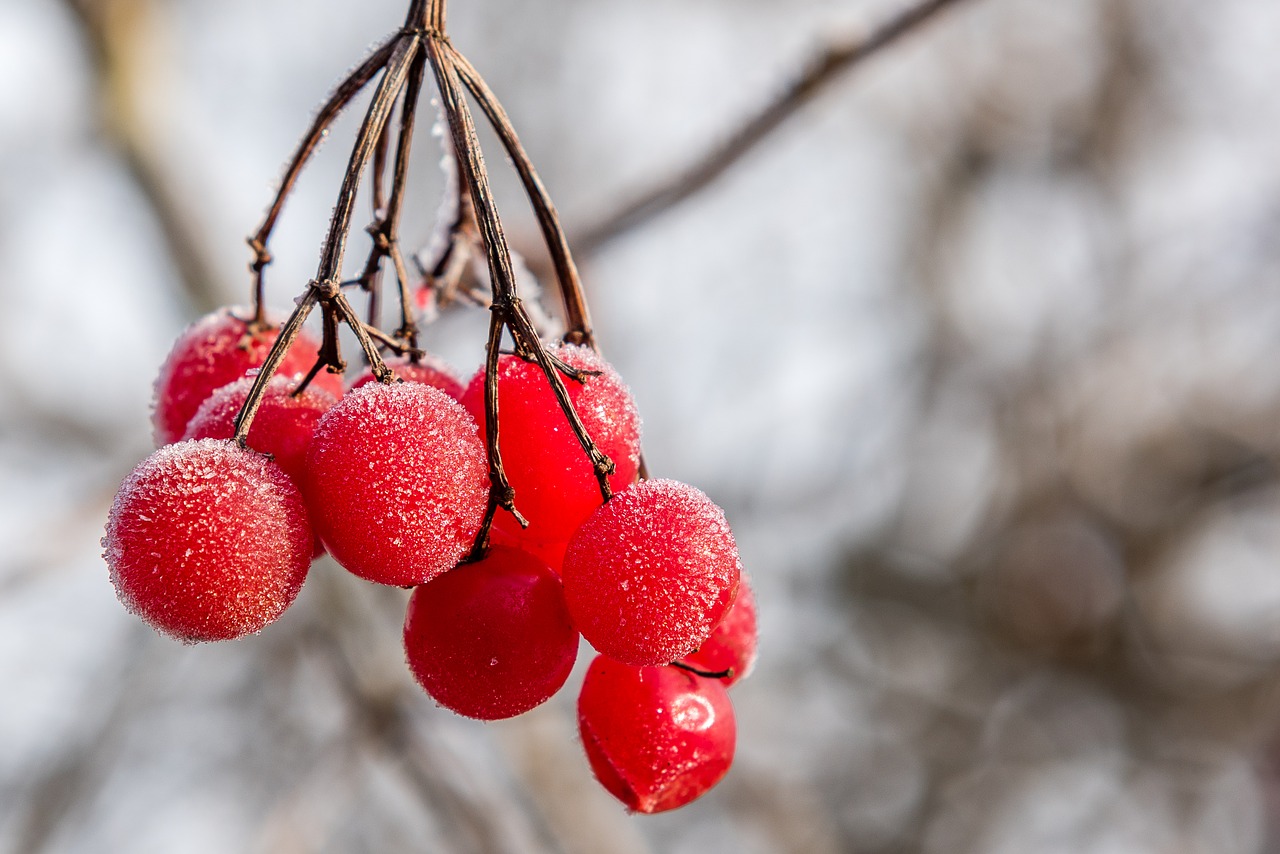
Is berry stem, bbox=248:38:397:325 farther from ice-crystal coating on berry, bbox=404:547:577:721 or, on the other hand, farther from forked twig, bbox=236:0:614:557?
ice-crystal coating on berry, bbox=404:547:577:721

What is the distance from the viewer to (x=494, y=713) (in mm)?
713

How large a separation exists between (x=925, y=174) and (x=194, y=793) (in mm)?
5750

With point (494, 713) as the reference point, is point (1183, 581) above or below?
below

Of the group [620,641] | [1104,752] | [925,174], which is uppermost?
[620,641]

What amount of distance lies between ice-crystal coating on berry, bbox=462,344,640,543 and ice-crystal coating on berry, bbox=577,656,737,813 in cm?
14

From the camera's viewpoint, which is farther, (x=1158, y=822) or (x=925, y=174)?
(x=925, y=174)

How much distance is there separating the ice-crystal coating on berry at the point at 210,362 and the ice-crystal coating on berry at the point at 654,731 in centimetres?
36

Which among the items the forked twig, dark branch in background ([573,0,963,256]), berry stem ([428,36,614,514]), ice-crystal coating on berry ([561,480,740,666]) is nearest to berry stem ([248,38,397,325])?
the forked twig

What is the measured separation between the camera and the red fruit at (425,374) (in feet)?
2.43

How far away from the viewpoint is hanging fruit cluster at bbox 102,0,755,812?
0.61 meters

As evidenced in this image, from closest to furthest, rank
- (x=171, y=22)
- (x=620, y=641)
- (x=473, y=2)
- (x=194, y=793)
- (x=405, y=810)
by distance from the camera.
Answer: (x=620, y=641)
(x=171, y=22)
(x=194, y=793)
(x=405, y=810)
(x=473, y=2)

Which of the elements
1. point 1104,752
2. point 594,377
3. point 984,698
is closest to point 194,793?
point 984,698

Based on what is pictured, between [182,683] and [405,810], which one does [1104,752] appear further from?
[182,683]

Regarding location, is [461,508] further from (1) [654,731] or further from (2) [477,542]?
(1) [654,731]
